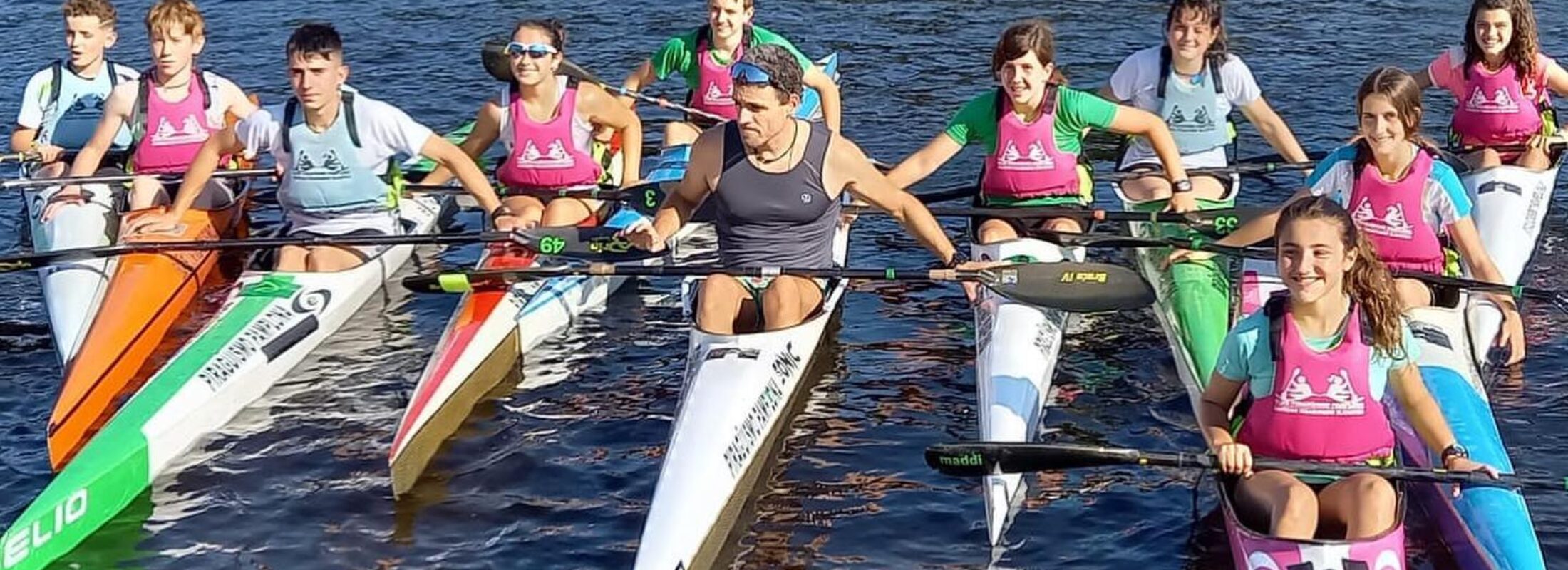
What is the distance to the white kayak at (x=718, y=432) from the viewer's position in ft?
24.4

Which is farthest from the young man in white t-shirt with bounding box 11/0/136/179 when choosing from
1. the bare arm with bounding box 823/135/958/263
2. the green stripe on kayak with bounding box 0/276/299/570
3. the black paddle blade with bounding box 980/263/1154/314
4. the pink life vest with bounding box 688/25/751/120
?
the black paddle blade with bounding box 980/263/1154/314

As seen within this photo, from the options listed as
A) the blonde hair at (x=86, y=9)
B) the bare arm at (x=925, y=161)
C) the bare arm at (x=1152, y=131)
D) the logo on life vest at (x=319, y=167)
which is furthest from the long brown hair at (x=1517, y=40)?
the blonde hair at (x=86, y=9)

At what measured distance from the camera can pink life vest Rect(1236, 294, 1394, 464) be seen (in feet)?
22.4

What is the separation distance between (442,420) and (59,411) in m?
1.75

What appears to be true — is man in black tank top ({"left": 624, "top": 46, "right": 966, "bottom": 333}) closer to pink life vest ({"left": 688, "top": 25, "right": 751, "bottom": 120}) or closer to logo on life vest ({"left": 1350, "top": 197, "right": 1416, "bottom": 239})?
logo on life vest ({"left": 1350, "top": 197, "right": 1416, "bottom": 239})

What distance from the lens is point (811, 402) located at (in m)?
9.80

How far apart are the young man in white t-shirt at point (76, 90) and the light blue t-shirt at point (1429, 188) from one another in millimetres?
7091

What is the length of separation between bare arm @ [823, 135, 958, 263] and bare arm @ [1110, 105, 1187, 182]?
4.73 ft

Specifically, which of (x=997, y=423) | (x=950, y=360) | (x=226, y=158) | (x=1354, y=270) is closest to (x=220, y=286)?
(x=226, y=158)

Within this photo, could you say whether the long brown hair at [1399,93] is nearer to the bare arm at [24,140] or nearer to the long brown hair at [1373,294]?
the long brown hair at [1373,294]

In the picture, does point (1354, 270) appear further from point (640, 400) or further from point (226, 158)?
point (226, 158)

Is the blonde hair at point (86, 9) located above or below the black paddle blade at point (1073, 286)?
above

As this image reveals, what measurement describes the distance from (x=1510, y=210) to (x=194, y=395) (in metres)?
7.03

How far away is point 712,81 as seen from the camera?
41.1 feet
